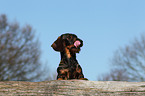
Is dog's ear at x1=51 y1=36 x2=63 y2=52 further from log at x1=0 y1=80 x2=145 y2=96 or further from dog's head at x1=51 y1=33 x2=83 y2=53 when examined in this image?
log at x1=0 y1=80 x2=145 y2=96

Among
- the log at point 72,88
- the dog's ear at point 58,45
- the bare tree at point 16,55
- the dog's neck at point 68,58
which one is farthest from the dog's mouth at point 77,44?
the bare tree at point 16,55

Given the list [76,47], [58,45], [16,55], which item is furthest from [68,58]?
[16,55]

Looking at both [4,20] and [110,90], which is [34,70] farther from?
[110,90]

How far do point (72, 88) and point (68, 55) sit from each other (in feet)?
6.71

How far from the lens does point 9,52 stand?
625 inches

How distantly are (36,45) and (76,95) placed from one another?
13.6m

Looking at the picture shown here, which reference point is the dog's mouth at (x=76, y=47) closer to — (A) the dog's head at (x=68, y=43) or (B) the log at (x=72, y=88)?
(A) the dog's head at (x=68, y=43)

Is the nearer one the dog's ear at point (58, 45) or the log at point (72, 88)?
the log at point (72, 88)

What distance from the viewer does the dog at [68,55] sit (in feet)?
18.4

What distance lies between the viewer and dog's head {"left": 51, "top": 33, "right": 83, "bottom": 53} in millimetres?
6027

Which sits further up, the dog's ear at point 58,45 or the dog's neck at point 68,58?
the dog's ear at point 58,45

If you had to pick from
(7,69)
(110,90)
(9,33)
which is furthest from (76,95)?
(9,33)

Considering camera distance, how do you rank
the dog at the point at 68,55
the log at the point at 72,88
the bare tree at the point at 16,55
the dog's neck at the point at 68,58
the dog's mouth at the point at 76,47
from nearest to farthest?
the log at the point at 72,88, the dog at the point at 68,55, the dog's neck at the point at 68,58, the dog's mouth at the point at 76,47, the bare tree at the point at 16,55

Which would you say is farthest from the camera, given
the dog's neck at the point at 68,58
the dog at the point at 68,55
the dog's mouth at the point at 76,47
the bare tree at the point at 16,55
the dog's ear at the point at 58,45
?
the bare tree at the point at 16,55
